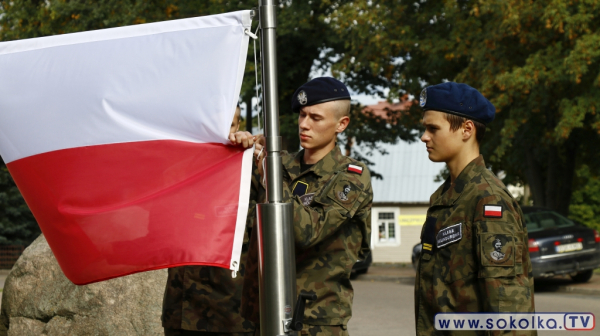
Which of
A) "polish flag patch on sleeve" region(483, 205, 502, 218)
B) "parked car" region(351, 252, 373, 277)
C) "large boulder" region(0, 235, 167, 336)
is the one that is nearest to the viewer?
"polish flag patch on sleeve" region(483, 205, 502, 218)

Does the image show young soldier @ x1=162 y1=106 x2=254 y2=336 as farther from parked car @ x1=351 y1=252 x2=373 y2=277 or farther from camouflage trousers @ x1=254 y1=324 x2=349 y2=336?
parked car @ x1=351 y1=252 x2=373 y2=277

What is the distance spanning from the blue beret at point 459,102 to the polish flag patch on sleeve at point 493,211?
45 cm

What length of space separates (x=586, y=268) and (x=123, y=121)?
11837 millimetres

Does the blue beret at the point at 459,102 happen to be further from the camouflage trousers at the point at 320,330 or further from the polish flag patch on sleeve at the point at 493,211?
the camouflage trousers at the point at 320,330


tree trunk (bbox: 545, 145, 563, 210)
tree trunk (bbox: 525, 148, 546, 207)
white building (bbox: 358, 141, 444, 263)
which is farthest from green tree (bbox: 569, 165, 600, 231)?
tree trunk (bbox: 545, 145, 563, 210)

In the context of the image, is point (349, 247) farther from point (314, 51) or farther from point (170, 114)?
point (314, 51)

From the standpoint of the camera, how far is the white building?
131ft

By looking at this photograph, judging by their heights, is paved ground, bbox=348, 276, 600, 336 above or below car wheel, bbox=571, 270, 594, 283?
below

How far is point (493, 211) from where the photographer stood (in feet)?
8.84

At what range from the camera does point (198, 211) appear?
284cm

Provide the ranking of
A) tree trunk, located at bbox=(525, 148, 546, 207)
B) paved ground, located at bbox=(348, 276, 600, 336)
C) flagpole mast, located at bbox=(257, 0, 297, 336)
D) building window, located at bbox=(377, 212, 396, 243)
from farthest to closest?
building window, located at bbox=(377, 212, 396, 243) < tree trunk, located at bbox=(525, 148, 546, 207) < paved ground, located at bbox=(348, 276, 600, 336) < flagpole mast, located at bbox=(257, 0, 297, 336)

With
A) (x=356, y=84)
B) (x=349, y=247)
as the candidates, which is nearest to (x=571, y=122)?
(x=356, y=84)

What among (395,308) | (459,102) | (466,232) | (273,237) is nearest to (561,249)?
(395,308)

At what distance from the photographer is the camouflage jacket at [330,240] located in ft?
9.58
